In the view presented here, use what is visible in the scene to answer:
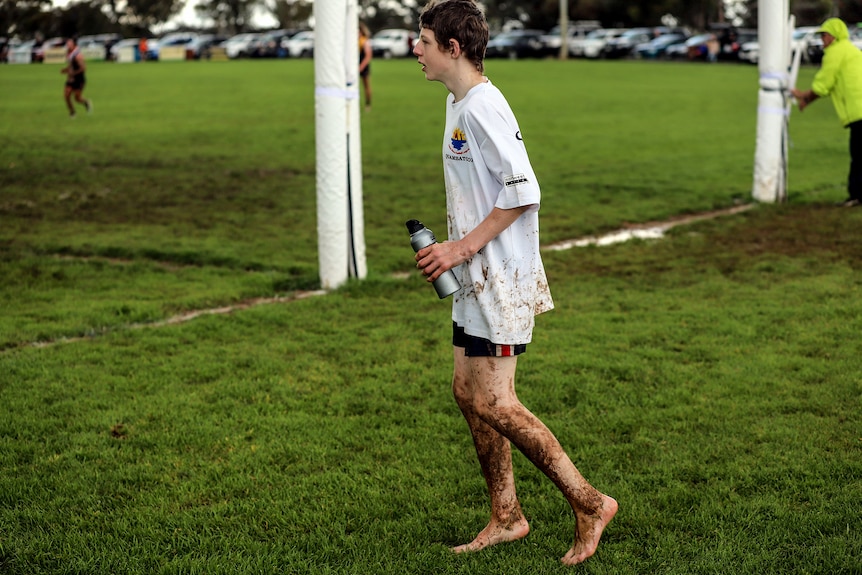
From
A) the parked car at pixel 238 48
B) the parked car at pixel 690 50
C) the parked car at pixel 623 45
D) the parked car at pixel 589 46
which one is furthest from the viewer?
the parked car at pixel 238 48

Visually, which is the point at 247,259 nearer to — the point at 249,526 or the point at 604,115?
the point at 249,526

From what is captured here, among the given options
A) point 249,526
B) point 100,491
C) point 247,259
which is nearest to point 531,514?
point 249,526

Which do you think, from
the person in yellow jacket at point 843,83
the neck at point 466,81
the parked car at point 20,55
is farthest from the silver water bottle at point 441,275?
the parked car at point 20,55

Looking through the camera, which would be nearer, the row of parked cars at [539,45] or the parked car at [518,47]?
the row of parked cars at [539,45]

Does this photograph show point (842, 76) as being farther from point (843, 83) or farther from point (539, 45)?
point (539, 45)

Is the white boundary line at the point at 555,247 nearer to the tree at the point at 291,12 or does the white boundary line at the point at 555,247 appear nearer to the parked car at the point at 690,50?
the parked car at the point at 690,50

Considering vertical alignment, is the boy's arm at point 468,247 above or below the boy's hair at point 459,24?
below

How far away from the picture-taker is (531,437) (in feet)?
12.6

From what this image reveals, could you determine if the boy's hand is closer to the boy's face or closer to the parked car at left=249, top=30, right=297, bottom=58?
the boy's face

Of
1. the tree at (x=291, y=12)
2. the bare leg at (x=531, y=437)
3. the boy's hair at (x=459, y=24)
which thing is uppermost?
the tree at (x=291, y=12)

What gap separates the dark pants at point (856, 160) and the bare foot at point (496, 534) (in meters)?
9.46

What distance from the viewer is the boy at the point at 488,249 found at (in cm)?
364

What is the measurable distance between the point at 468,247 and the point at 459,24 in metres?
0.79

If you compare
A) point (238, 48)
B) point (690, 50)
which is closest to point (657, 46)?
point (690, 50)
